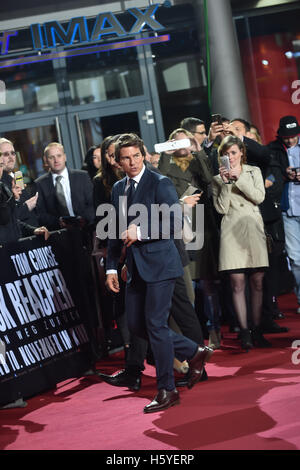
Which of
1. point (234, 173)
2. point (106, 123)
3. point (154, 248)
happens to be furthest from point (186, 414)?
point (106, 123)

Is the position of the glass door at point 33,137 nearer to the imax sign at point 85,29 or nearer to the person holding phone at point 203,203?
the imax sign at point 85,29

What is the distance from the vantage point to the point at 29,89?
1405 cm

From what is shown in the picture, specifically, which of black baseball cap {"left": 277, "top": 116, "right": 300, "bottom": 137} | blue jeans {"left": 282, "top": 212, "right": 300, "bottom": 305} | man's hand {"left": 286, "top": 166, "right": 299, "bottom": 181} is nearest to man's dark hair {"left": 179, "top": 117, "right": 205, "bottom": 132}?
black baseball cap {"left": 277, "top": 116, "right": 300, "bottom": 137}

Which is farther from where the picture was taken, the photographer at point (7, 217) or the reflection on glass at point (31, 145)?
the reflection on glass at point (31, 145)

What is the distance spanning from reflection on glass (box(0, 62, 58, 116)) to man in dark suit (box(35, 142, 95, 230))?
6062 mm

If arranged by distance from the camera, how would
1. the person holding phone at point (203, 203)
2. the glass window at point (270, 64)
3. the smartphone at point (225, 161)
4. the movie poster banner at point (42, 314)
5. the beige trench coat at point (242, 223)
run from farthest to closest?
the glass window at point (270, 64) → the person holding phone at point (203, 203) → the beige trench coat at point (242, 223) → the smartphone at point (225, 161) → the movie poster banner at point (42, 314)

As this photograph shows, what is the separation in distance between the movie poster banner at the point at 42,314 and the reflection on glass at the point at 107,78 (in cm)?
717

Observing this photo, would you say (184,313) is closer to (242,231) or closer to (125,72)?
(242,231)

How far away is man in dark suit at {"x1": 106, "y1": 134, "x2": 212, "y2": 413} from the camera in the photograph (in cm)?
546

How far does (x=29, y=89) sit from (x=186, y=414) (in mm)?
9804

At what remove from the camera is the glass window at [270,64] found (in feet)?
47.3

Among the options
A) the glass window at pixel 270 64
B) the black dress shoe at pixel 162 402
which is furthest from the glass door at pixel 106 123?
the black dress shoe at pixel 162 402
